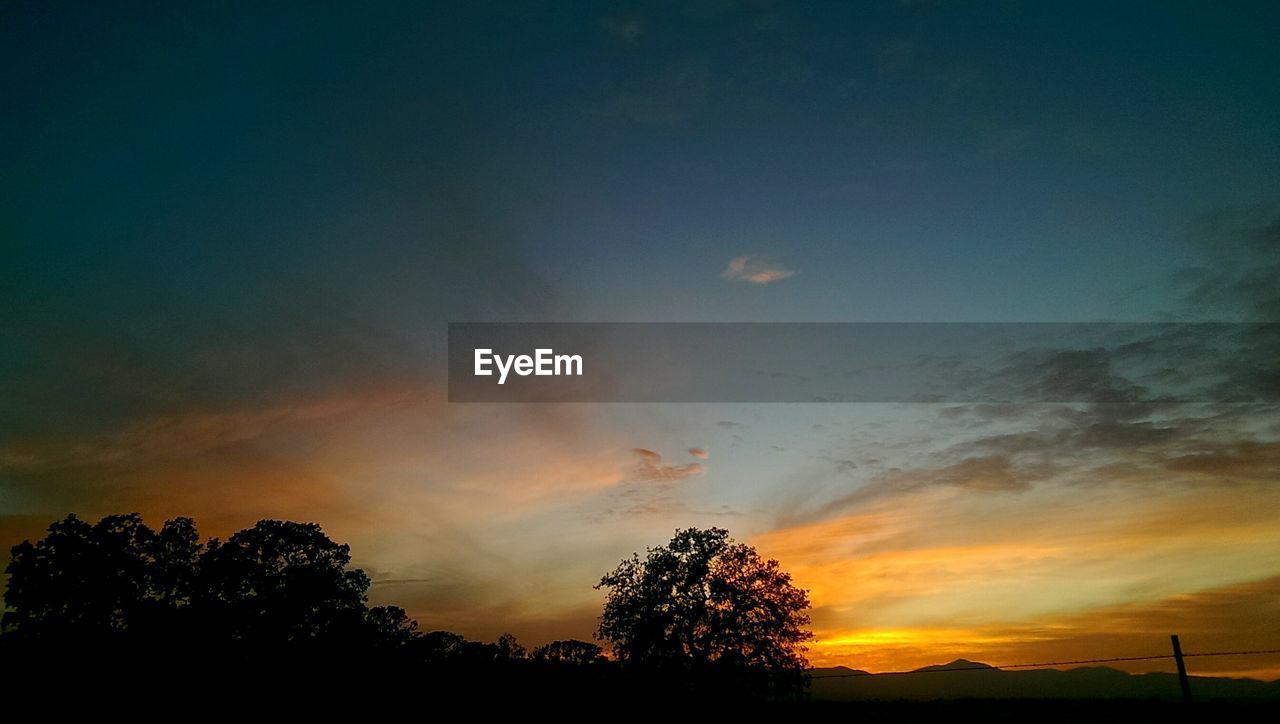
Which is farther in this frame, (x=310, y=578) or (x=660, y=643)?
(x=310, y=578)

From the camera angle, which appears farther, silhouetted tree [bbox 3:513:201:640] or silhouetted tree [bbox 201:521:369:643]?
silhouetted tree [bbox 201:521:369:643]

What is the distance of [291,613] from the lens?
45906 millimetres

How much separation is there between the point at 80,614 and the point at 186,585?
5.60 metres

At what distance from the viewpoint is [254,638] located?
4412cm

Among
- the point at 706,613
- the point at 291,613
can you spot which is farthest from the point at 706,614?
the point at 291,613

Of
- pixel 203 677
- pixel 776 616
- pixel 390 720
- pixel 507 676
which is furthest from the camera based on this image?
pixel 776 616

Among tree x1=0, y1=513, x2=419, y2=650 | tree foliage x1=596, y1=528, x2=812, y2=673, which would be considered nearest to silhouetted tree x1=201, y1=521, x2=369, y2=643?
tree x1=0, y1=513, x2=419, y2=650

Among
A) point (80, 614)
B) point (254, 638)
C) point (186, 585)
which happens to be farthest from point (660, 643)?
point (80, 614)

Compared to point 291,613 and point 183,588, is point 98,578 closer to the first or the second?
point 183,588

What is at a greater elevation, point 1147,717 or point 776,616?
point 776,616

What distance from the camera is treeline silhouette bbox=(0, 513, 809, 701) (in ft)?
114

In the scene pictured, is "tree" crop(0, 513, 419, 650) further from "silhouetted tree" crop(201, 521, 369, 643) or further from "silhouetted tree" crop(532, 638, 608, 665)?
"silhouetted tree" crop(532, 638, 608, 665)


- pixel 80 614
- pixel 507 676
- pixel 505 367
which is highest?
pixel 505 367

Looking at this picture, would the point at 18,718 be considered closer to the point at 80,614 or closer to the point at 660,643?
the point at 80,614
